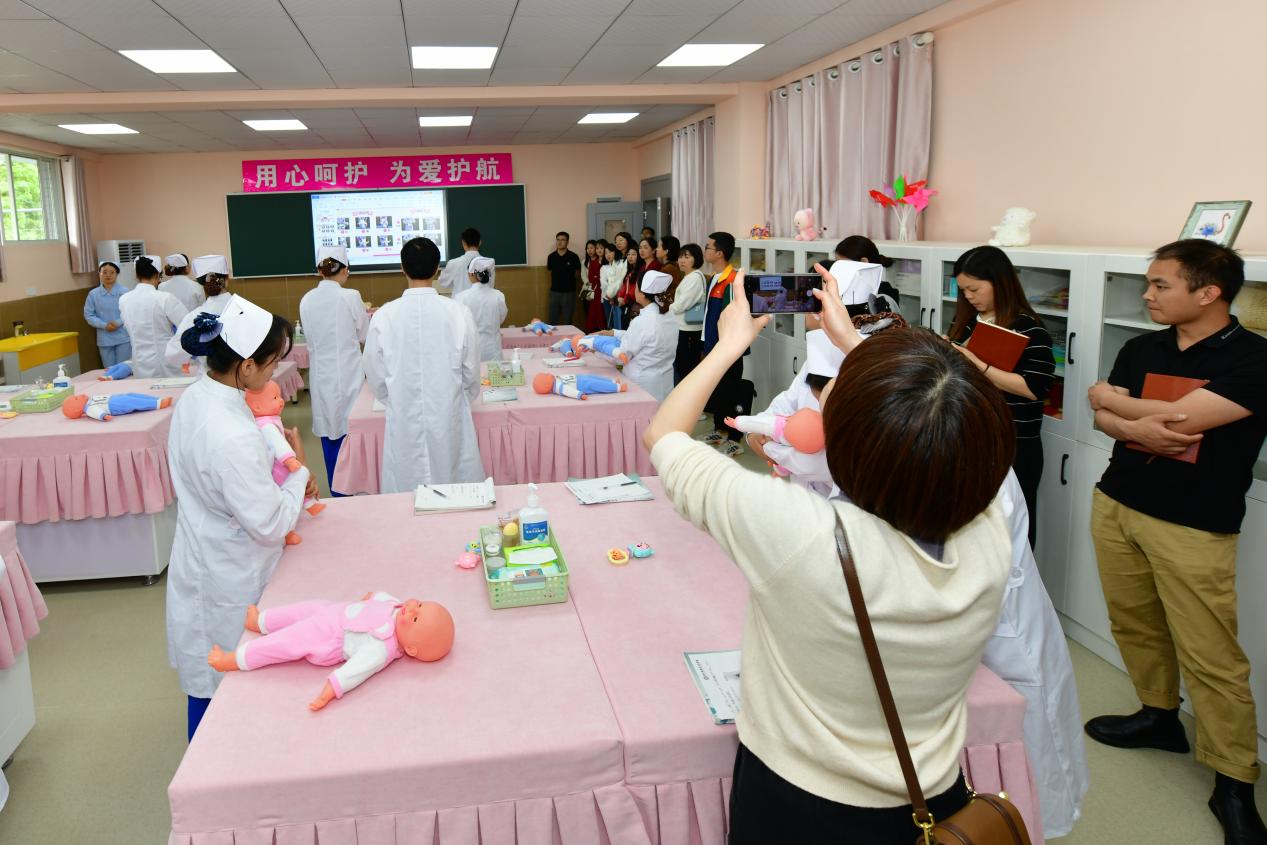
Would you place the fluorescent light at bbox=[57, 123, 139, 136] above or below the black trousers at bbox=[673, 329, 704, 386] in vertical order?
above

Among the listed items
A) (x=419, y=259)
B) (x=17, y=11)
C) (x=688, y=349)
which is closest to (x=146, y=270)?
(x=17, y=11)

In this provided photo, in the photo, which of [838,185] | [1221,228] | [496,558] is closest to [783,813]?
[496,558]

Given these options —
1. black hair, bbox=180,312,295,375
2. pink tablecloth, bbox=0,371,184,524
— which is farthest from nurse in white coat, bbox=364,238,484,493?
black hair, bbox=180,312,295,375

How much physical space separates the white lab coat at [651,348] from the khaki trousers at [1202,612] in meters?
2.74

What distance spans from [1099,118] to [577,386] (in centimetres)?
265

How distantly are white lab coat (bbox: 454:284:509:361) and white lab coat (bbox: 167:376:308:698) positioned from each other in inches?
155

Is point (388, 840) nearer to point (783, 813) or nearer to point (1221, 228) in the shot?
point (783, 813)

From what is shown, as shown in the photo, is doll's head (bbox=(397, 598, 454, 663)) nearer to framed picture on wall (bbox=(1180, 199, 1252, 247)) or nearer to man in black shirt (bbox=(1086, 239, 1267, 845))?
man in black shirt (bbox=(1086, 239, 1267, 845))

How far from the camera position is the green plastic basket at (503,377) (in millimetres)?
4641

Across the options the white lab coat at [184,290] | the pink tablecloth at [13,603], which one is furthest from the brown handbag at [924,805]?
the white lab coat at [184,290]

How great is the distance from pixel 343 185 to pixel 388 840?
1091cm

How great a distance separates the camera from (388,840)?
1378 mm

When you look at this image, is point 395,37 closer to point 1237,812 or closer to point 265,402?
point 265,402

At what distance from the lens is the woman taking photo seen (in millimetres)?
966
